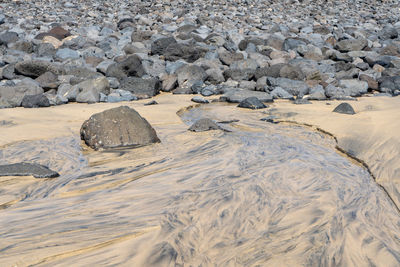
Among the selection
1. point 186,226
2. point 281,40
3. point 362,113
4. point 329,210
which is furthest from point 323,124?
point 281,40

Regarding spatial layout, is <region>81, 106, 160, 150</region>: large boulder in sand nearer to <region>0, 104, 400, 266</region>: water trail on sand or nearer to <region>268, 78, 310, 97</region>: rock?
<region>0, 104, 400, 266</region>: water trail on sand

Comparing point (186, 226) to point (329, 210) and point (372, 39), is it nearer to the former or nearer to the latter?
point (329, 210)

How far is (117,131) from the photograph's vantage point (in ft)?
11.5

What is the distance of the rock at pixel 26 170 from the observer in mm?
2713

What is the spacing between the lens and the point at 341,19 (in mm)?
13609

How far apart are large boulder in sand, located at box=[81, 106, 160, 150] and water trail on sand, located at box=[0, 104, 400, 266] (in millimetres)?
139

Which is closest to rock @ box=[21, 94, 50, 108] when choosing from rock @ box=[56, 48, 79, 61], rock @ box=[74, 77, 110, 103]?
rock @ box=[74, 77, 110, 103]

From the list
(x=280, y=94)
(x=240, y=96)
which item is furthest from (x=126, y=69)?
(x=280, y=94)

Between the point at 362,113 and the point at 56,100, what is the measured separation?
3.93 meters

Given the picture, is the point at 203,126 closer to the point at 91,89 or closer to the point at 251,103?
the point at 251,103

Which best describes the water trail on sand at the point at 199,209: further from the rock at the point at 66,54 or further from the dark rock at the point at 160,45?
the dark rock at the point at 160,45

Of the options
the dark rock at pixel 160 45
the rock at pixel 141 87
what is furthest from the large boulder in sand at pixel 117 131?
the dark rock at pixel 160 45

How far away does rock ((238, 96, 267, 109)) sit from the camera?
5031 mm

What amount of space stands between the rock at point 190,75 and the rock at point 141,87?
1.73 ft
